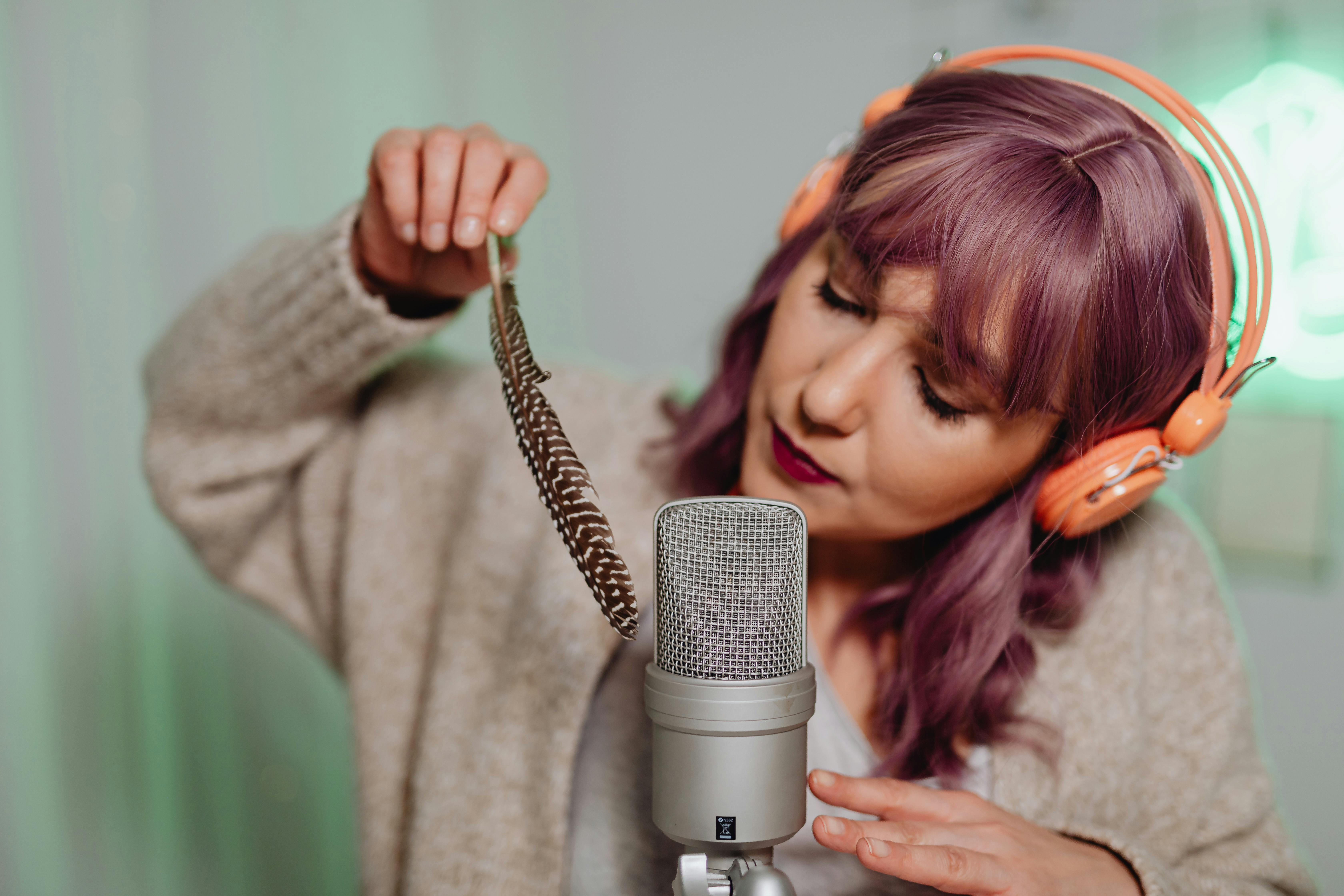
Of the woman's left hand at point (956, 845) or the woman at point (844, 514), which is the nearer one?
the woman's left hand at point (956, 845)

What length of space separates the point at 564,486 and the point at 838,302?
1.12 ft

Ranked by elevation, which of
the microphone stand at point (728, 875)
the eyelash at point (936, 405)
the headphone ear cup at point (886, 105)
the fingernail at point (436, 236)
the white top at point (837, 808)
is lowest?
the white top at point (837, 808)

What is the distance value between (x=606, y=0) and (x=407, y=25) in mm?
494

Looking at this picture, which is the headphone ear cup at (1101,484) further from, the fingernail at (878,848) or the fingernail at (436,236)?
the fingernail at (436,236)

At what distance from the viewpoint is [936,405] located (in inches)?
24.0

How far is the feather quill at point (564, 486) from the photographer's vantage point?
398 millimetres

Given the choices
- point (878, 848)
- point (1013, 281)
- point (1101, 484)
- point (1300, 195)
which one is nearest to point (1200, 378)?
point (1101, 484)

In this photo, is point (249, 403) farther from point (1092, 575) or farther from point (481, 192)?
point (1092, 575)

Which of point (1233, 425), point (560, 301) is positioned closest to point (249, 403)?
point (560, 301)

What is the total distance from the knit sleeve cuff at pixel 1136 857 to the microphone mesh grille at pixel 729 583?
37 cm

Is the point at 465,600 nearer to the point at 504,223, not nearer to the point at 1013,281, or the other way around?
the point at 504,223

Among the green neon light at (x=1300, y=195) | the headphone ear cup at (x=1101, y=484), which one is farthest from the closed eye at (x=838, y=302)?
the green neon light at (x=1300, y=195)

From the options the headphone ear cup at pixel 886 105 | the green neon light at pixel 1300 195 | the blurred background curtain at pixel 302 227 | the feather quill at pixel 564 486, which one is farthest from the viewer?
the green neon light at pixel 1300 195

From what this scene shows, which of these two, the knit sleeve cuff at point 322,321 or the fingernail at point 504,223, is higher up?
the fingernail at point 504,223
